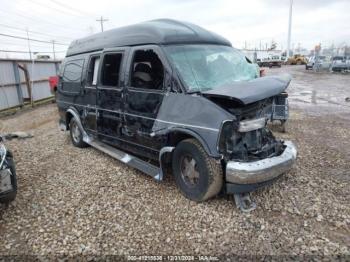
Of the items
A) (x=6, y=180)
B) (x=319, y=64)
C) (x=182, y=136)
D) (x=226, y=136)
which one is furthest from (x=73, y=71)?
(x=319, y=64)

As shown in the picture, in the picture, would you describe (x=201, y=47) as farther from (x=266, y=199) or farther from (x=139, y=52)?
(x=266, y=199)

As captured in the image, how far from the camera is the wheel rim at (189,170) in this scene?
388 cm

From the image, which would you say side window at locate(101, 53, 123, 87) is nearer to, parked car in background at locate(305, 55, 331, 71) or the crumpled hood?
the crumpled hood

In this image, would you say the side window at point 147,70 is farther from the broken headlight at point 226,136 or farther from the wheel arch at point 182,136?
the broken headlight at point 226,136

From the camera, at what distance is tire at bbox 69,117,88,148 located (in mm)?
6582

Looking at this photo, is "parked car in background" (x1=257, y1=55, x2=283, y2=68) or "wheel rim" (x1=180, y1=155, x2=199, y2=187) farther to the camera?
"parked car in background" (x1=257, y1=55, x2=283, y2=68)

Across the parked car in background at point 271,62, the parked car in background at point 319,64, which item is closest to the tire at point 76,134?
the parked car in background at point 319,64

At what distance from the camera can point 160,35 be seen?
14.0 ft

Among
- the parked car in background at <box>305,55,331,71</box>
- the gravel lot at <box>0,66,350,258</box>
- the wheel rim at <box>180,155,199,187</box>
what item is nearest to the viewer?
the gravel lot at <box>0,66,350,258</box>

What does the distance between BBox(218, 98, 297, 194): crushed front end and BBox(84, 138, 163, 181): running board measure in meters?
1.18

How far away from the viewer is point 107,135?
18.1ft

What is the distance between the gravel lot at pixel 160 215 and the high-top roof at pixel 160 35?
2.16 m

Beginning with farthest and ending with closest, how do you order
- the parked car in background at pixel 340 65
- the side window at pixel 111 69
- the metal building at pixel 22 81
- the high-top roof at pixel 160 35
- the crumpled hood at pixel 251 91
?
the parked car in background at pixel 340 65 → the metal building at pixel 22 81 → the side window at pixel 111 69 → the high-top roof at pixel 160 35 → the crumpled hood at pixel 251 91

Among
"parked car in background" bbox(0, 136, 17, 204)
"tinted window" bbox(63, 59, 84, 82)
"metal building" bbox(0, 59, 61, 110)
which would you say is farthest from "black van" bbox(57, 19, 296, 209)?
"metal building" bbox(0, 59, 61, 110)
